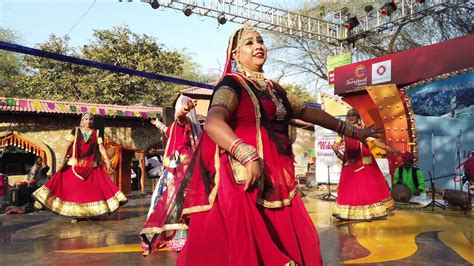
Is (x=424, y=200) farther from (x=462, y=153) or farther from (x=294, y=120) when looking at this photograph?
(x=294, y=120)

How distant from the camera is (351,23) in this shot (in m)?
18.6

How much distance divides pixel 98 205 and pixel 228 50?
5.59 metres

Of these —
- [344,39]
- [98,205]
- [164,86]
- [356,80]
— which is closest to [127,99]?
[164,86]

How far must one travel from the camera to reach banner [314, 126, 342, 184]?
1281cm

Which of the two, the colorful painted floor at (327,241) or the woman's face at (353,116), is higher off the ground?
the woman's face at (353,116)

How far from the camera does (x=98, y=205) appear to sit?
742 cm

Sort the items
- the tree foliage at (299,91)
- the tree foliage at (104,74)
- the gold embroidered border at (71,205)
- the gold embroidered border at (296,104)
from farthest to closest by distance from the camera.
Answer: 1. the tree foliage at (299,91)
2. the tree foliage at (104,74)
3. the gold embroidered border at (71,205)
4. the gold embroidered border at (296,104)

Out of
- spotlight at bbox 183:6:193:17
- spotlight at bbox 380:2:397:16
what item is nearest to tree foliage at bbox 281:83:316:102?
spotlight at bbox 380:2:397:16

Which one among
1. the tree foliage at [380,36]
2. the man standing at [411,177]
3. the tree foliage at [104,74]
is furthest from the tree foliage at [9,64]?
the man standing at [411,177]

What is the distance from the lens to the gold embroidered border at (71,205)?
7156 mm

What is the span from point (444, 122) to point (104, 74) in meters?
18.1

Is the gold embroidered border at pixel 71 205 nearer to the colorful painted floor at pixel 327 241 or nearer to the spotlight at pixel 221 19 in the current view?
the colorful painted floor at pixel 327 241

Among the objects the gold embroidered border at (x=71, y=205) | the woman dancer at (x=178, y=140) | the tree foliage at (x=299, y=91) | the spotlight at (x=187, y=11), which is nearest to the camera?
the woman dancer at (x=178, y=140)

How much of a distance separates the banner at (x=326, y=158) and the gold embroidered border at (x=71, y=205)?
720cm
